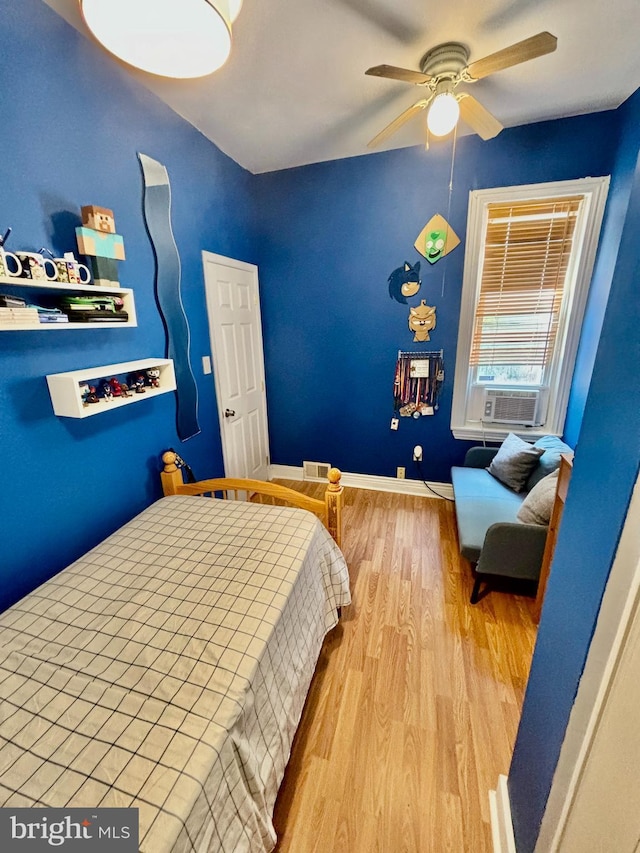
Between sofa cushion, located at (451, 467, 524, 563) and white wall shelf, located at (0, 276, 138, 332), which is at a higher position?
white wall shelf, located at (0, 276, 138, 332)

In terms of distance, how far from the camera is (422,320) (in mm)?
2789

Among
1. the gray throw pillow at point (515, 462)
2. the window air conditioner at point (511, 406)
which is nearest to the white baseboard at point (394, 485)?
the gray throw pillow at point (515, 462)

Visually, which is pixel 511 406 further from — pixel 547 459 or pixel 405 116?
pixel 405 116

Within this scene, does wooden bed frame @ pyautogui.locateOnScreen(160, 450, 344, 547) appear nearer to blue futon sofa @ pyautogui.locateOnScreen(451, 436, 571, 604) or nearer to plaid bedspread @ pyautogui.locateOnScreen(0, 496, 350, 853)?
plaid bedspread @ pyautogui.locateOnScreen(0, 496, 350, 853)

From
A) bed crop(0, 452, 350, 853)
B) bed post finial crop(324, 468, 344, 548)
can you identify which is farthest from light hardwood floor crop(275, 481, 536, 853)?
bed post finial crop(324, 468, 344, 548)

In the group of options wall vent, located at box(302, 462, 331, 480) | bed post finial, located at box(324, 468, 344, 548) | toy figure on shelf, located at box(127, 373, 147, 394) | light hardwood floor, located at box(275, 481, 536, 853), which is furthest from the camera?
wall vent, located at box(302, 462, 331, 480)

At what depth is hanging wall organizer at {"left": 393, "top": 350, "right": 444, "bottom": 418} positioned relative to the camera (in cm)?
287

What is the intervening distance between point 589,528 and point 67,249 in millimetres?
2172

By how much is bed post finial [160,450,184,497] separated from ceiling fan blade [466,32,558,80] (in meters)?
2.43

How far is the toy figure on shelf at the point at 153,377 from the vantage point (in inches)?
76.5

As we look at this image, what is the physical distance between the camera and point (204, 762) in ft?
2.50

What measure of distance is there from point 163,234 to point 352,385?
184cm

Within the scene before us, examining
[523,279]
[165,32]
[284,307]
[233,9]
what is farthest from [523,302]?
[165,32]

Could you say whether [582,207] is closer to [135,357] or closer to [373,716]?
Answer: [135,357]
